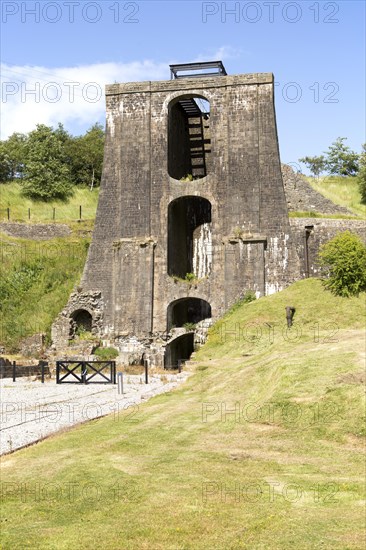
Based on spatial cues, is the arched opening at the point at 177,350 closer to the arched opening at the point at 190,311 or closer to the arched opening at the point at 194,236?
the arched opening at the point at 190,311

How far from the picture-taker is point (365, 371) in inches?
731

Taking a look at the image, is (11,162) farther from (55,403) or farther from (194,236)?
(55,403)

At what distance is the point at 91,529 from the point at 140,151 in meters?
31.2

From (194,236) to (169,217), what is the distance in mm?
5053

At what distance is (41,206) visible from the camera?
5644cm

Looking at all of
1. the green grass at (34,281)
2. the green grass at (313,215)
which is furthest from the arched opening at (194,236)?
the green grass at (34,281)

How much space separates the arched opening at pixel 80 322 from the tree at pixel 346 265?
1300 centimetres

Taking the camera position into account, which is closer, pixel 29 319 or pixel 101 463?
pixel 101 463

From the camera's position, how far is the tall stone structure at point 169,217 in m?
37.6

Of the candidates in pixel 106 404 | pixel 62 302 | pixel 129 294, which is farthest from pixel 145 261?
pixel 106 404

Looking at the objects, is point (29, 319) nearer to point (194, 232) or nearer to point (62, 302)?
point (62, 302)

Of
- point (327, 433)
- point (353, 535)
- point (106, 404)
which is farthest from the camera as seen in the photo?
point (106, 404)

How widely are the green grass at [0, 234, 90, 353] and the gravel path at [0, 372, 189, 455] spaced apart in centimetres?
958

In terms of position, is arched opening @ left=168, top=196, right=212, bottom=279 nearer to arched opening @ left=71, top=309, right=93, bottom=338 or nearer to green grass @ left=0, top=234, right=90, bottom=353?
arched opening @ left=71, top=309, right=93, bottom=338
